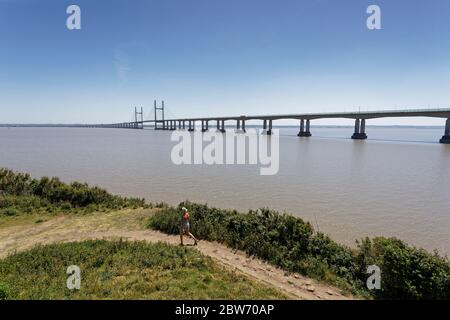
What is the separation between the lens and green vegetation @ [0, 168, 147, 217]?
578 inches

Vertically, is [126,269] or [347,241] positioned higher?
[126,269]

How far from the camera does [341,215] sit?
569 inches

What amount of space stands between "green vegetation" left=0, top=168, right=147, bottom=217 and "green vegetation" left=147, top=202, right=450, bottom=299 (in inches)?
184

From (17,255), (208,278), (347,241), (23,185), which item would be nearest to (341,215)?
(347,241)

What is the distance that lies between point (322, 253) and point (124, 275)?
624 cm

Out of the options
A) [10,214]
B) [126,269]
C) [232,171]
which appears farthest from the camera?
[232,171]

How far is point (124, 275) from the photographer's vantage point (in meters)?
6.88

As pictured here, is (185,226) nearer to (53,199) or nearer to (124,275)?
(124,275)

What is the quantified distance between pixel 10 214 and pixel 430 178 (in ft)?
106

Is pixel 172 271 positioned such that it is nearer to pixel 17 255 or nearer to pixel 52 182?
pixel 17 255

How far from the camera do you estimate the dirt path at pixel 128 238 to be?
7.16 meters

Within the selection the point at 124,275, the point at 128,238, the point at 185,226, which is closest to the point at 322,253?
the point at 185,226

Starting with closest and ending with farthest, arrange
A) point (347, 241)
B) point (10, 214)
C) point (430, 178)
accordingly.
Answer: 1. point (347, 241)
2. point (10, 214)
3. point (430, 178)
